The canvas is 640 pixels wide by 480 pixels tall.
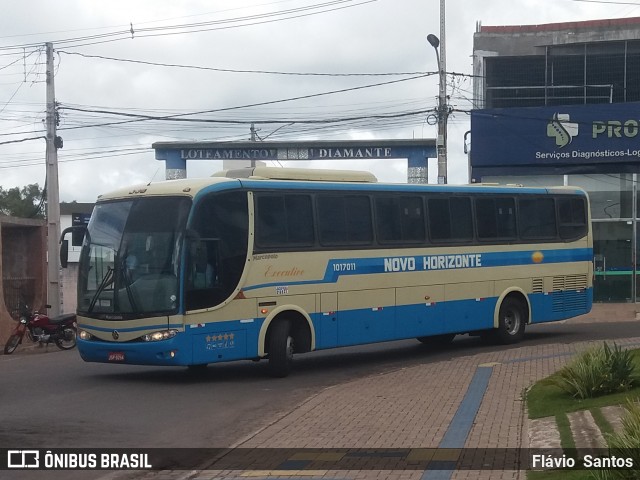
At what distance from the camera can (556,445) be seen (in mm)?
9477

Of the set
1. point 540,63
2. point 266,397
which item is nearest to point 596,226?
point 540,63

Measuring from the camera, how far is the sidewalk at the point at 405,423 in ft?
30.2

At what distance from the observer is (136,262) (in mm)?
15500

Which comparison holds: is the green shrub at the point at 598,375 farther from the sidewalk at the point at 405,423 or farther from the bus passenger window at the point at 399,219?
the bus passenger window at the point at 399,219

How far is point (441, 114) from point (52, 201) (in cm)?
1181

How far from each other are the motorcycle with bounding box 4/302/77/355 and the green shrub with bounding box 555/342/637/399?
14854 mm

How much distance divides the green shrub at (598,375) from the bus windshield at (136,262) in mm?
6190

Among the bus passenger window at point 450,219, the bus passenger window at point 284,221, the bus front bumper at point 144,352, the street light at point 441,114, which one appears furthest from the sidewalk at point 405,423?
the street light at point 441,114

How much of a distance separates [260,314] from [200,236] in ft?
5.65

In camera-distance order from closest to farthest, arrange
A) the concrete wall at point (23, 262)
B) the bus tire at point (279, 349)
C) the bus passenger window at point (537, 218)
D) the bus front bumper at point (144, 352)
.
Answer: the bus front bumper at point (144, 352), the bus tire at point (279, 349), the bus passenger window at point (537, 218), the concrete wall at point (23, 262)

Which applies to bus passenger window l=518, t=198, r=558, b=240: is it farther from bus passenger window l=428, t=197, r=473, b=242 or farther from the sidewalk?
the sidewalk

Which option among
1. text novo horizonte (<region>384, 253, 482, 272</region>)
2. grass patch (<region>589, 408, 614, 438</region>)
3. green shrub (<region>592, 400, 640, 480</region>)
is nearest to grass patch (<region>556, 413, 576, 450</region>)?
grass patch (<region>589, 408, 614, 438</region>)

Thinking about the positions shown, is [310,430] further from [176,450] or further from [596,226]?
[596,226]

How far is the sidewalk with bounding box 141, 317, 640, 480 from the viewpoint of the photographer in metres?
9.20
